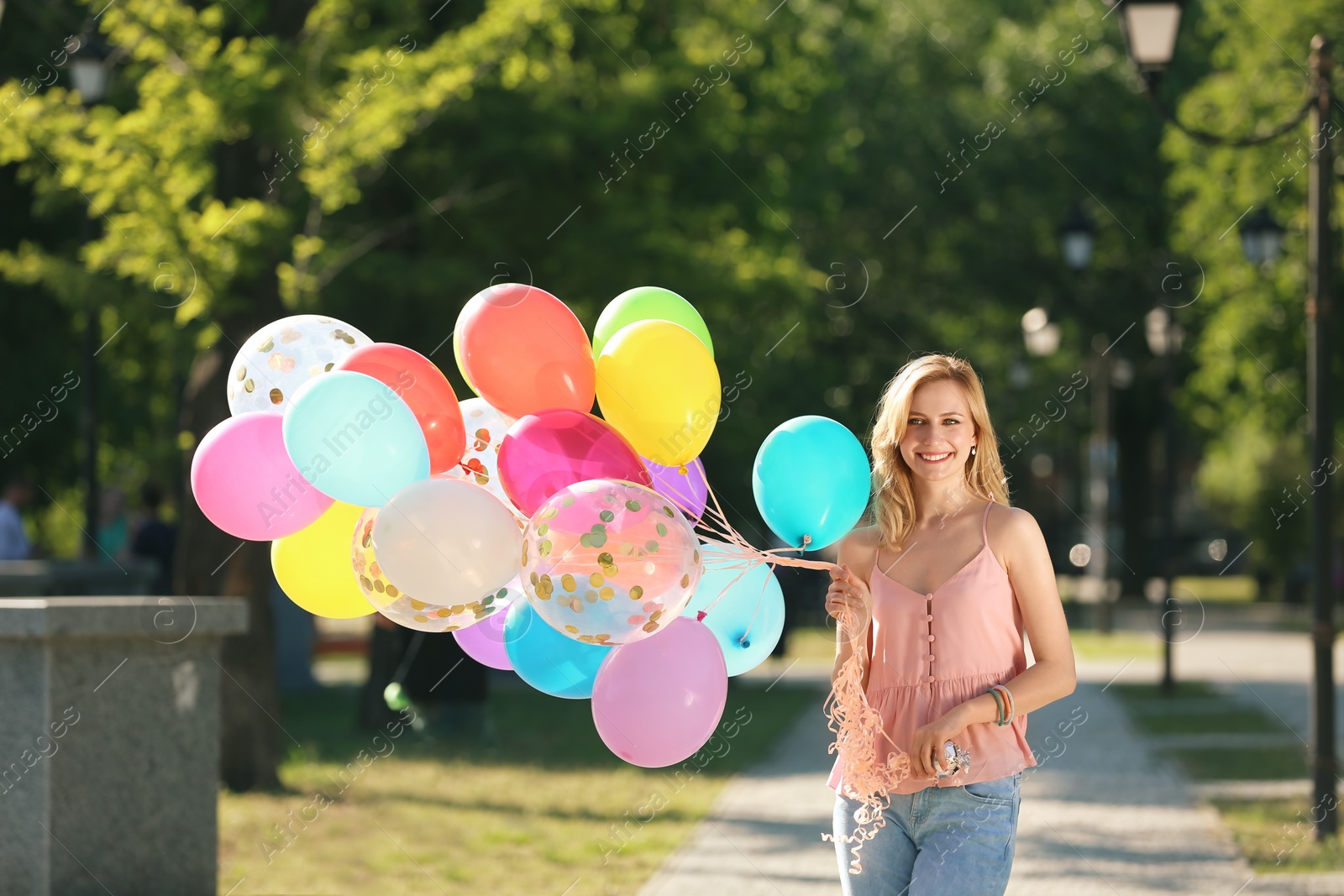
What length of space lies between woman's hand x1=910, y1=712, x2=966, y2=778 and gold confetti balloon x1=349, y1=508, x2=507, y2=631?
1303 millimetres

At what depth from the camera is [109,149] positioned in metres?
9.73

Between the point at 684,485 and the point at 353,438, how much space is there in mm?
1045

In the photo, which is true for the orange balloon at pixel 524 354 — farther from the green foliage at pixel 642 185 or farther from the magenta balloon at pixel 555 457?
the green foliage at pixel 642 185

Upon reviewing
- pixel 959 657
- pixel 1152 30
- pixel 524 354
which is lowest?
pixel 959 657

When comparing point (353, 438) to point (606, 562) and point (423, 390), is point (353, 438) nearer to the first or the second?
point (423, 390)

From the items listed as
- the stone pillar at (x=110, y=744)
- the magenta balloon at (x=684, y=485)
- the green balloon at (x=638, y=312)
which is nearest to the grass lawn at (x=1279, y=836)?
the magenta balloon at (x=684, y=485)

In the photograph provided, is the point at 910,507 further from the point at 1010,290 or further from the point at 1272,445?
the point at 1272,445

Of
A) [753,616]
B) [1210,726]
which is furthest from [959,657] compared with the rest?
[1210,726]

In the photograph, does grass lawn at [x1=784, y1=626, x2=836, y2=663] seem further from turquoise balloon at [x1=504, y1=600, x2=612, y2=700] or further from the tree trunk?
turquoise balloon at [x1=504, y1=600, x2=612, y2=700]

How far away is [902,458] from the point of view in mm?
3920

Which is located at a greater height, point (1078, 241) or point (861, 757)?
point (1078, 241)

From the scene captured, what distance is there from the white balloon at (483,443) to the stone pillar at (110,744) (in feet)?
7.97

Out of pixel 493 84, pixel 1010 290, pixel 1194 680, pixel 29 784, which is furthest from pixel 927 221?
pixel 29 784

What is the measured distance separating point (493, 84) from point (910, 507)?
32.1 feet
